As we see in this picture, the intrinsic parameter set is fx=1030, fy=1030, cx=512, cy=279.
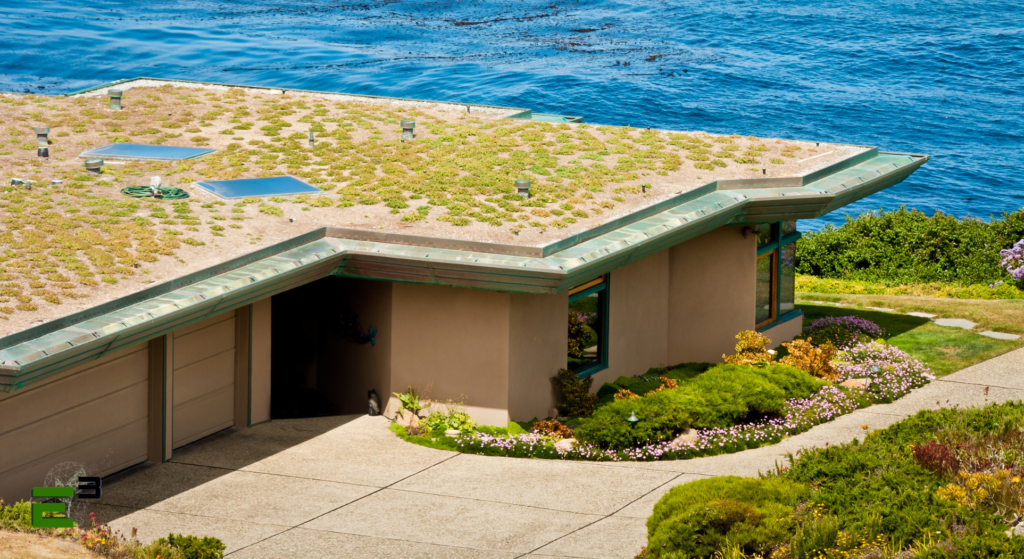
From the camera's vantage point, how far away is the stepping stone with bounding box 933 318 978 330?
953 inches

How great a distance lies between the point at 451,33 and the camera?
91.1m

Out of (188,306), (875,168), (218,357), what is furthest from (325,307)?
(875,168)

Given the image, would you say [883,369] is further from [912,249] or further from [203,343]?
[912,249]

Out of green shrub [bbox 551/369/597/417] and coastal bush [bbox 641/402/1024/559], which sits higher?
coastal bush [bbox 641/402/1024/559]

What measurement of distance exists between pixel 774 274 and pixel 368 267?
987 cm

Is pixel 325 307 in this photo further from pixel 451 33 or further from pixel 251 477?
pixel 451 33

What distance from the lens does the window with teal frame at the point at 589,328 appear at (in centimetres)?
1838

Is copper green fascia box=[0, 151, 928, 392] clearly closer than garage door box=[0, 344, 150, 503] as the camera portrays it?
Yes

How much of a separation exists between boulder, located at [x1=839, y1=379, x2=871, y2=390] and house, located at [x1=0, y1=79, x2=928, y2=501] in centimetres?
250

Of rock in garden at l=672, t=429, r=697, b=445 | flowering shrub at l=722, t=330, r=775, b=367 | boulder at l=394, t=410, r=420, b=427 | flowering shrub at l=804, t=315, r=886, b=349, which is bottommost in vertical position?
boulder at l=394, t=410, r=420, b=427

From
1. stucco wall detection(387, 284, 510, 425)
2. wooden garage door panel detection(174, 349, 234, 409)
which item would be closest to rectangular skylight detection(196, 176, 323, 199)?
wooden garage door panel detection(174, 349, 234, 409)

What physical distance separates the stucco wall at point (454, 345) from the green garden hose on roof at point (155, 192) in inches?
171

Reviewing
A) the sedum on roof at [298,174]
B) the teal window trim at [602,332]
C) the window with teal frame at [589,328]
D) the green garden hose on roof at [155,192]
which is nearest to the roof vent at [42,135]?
the sedum on roof at [298,174]

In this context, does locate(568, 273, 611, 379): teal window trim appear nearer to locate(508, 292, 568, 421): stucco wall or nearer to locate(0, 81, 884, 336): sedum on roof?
locate(508, 292, 568, 421): stucco wall
